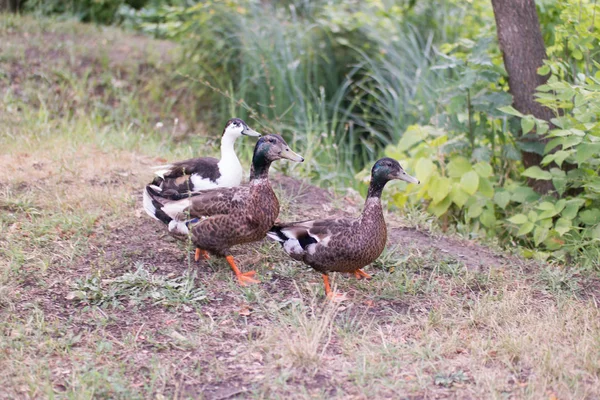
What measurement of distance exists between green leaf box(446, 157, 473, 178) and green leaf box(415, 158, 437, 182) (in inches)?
6.0

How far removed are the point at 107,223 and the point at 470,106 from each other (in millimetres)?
2839

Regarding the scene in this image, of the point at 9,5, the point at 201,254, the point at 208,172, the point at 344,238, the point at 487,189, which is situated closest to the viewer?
the point at 344,238

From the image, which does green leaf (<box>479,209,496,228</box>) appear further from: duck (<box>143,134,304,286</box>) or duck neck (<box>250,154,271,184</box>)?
duck neck (<box>250,154,271,184</box>)

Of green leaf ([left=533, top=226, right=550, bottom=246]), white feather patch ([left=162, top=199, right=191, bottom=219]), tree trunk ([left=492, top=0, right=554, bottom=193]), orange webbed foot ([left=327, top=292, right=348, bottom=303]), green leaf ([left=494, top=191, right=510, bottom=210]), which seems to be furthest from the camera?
green leaf ([left=494, top=191, right=510, bottom=210])

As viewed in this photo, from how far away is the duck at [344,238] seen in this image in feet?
13.8

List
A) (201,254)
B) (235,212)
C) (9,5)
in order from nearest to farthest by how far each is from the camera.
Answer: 1. (235,212)
2. (201,254)
3. (9,5)

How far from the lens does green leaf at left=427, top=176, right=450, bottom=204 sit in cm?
587

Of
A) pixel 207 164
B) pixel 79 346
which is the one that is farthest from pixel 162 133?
pixel 79 346

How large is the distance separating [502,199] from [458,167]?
438 mm

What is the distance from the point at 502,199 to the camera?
18.9 feet

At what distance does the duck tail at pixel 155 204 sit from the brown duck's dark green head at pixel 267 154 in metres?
0.65

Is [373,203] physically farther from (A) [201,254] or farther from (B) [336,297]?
(A) [201,254]

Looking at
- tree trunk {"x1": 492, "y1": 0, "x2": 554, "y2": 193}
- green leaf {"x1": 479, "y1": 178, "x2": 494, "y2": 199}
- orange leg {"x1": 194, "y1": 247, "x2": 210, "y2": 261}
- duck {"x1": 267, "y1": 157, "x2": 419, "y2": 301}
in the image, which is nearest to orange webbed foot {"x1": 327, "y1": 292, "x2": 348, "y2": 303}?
duck {"x1": 267, "y1": 157, "x2": 419, "y2": 301}

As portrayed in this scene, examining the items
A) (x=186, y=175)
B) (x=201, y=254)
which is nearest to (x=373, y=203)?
(x=201, y=254)
